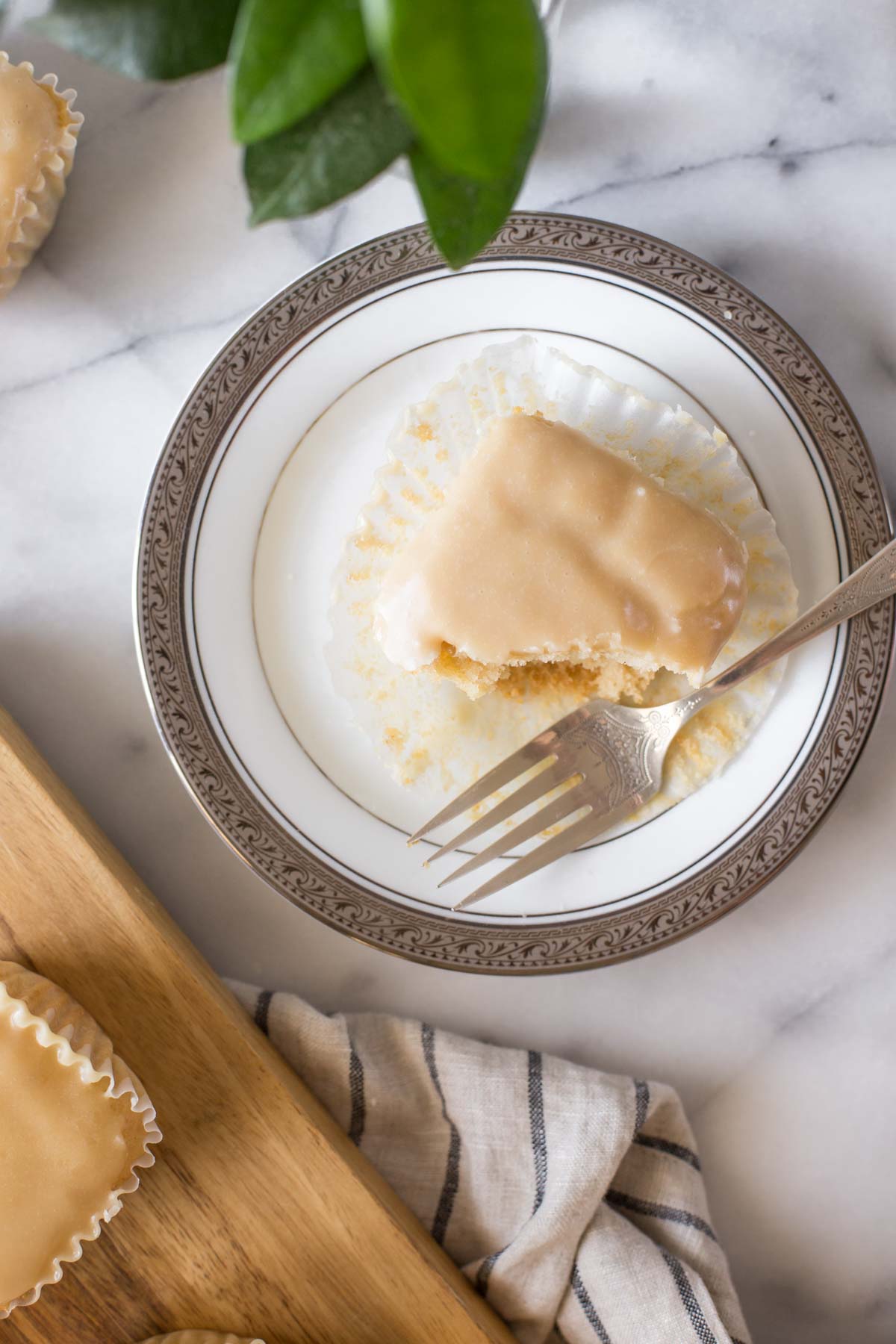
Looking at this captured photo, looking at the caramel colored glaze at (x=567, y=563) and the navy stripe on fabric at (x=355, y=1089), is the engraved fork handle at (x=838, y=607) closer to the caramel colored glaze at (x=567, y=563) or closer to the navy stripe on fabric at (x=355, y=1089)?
the caramel colored glaze at (x=567, y=563)

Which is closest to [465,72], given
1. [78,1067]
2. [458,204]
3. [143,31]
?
[458,204]

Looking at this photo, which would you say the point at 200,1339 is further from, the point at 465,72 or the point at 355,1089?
the point at 465,72

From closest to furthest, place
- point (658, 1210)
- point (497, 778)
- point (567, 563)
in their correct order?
point (567, 563)
point (497, 778)
point (658, 1210)

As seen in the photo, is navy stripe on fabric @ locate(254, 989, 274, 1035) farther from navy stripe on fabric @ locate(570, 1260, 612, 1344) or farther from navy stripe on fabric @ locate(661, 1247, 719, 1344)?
navy stripe on fabric @ locate(661, 1247, 719, 1344)

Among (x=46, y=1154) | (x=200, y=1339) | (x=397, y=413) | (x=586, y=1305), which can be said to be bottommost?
(x=200, y=1339)

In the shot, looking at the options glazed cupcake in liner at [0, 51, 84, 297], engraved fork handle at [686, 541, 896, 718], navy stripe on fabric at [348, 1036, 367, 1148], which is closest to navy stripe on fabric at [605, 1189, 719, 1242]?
navy stripe on fabric at [348, 1036, 367, 1148]

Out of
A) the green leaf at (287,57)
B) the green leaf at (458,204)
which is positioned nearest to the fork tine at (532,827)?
the green leaf at (458,204)

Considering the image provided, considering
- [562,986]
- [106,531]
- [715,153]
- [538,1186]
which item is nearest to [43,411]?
[106,531]
